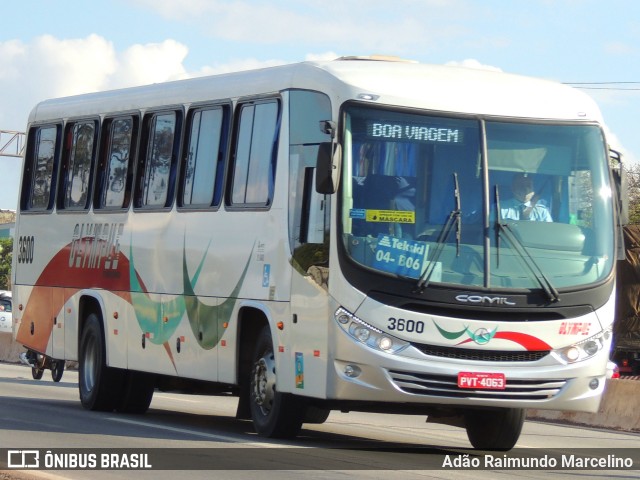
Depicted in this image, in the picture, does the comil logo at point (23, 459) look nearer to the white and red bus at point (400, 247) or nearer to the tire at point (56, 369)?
the white and red bus at point (400, 247)

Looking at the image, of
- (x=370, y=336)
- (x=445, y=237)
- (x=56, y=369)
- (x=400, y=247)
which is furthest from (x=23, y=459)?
(x=56, y=369)

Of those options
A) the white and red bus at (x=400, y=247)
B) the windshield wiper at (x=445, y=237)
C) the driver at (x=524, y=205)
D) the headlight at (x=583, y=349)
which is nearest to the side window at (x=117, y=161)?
the white and red bus at (x=400, y=247)

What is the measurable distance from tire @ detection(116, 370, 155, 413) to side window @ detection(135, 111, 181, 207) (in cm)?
222

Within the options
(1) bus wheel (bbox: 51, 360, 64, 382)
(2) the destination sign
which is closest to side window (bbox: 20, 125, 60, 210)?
(1) bus wheel (bbox: 51, 360, 64, 382)

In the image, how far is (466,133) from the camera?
44.1 ft

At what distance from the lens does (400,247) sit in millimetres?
13039

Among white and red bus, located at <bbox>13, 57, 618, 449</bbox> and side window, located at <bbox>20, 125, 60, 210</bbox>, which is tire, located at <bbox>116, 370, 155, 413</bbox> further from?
side window, located at <bbox>20, 125, 60, 210</bbox>

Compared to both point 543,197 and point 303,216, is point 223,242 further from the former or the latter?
point 543,197

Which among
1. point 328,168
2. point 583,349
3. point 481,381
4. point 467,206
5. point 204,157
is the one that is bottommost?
point 481,381

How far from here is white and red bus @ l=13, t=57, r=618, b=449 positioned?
1294cm

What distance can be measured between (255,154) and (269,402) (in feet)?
8.09

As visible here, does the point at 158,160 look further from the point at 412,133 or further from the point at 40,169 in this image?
the point at 412,133

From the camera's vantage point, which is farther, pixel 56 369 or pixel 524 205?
pixel 56 369

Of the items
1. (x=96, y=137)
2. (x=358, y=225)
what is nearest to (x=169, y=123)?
(x=96, y=137)
